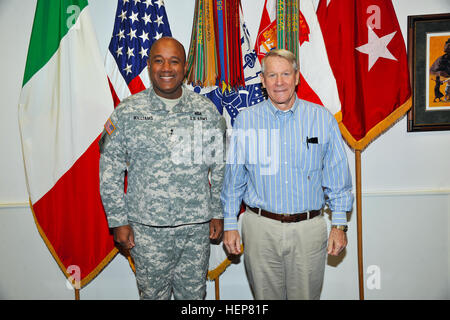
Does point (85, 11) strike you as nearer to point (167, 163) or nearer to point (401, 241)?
point (167, 163)

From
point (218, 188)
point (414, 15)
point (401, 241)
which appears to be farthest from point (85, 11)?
point (401, 241)

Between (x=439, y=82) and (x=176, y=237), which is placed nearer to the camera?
(x=176, y=237)

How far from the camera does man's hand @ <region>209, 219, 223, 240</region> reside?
5.71ft

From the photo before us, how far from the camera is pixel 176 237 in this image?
1.67 metres

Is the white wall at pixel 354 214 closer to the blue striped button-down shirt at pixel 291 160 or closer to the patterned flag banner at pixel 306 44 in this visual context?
the patterned flag banner at pixel 306 44

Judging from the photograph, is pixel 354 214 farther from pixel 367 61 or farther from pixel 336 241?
pixel 367 61

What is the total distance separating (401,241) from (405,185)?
16.1 inches

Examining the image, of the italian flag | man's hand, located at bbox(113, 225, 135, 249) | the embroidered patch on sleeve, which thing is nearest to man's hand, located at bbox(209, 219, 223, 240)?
man's hand, located at bbox(113, 225, 135, 249)

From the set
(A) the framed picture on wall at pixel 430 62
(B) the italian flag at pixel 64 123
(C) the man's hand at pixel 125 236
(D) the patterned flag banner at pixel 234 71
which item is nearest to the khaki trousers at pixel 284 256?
(C) the man's hand at pixel 125 236

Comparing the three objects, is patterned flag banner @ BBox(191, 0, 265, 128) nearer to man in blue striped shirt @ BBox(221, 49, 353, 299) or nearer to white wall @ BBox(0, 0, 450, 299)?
white wall @ BBox(0, 0, 450, 299)

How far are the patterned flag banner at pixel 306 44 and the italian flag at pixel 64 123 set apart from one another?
3.61 ft

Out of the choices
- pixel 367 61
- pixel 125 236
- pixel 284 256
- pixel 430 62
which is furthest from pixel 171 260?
pixel 430 62

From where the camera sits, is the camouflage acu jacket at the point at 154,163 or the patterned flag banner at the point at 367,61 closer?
the camouflage acu jacket at the point at 154,163

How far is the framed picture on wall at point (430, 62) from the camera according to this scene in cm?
218
